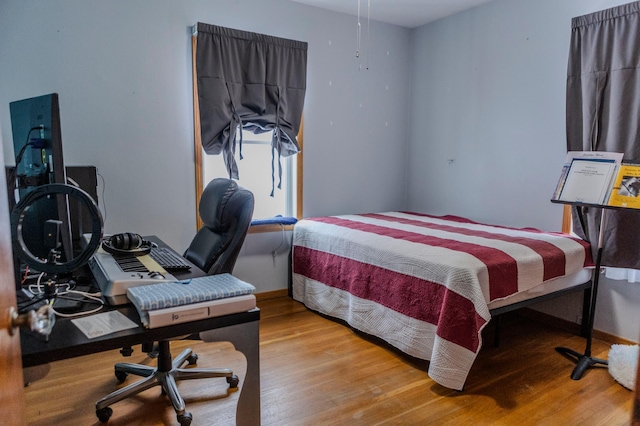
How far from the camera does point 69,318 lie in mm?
1214

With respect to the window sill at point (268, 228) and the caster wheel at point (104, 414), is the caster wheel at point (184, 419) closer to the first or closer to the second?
the caster wheel at point (104, 414)

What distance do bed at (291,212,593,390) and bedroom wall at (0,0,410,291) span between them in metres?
0.78

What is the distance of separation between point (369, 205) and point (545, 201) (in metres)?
1.64

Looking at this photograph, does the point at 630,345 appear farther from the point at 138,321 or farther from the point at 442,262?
the point at 138,321

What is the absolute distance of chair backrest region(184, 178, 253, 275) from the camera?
2051 millimetres

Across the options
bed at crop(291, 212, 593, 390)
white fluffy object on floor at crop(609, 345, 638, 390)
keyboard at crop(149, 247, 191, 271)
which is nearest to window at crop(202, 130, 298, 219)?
bed at crop(291, 212, 593, 390)

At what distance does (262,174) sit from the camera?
3.73 meters

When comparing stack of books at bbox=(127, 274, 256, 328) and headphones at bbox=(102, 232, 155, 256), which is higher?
headphones at bbox=(102, 232, 155, 256)

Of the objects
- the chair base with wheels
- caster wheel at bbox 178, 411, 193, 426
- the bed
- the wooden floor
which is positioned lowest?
the wooden floor

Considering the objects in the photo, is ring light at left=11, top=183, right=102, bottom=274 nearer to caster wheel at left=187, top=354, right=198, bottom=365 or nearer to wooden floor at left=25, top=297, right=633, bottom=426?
wooden floor at left=25, top=297, right=633, bottom=426

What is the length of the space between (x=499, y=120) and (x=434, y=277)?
1.88 metres

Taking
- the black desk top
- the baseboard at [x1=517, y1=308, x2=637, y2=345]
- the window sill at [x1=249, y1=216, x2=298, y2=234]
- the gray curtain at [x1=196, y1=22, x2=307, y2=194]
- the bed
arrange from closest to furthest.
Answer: the black desk top
the bed
the baseboard at [x1=517, y1=308, x2=637, y2=345]
the gray curtain at [x1=196, y1=22, x2=307, y2=194]
the window sill at [x1=249, y1=216, x2=298, y2=234]

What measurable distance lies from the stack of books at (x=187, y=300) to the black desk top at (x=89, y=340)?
0.02 metres

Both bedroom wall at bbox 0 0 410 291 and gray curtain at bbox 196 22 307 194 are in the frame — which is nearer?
bedroom wall at bbox 0 0 410 291
